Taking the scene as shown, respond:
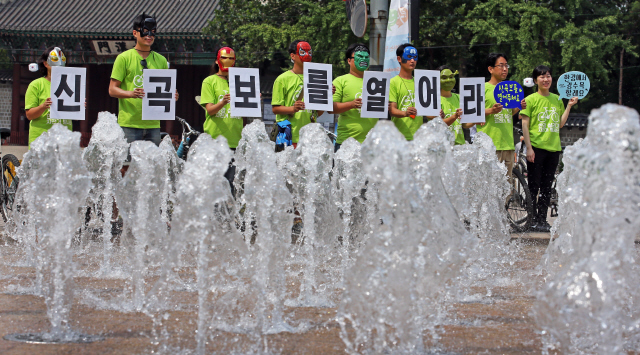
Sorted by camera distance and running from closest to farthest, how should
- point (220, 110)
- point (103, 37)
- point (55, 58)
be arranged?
point (220, 110) → point (55, 58) → point (103, 37)

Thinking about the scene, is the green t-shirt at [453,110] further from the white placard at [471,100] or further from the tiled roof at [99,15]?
the tiled roof at [99,15]

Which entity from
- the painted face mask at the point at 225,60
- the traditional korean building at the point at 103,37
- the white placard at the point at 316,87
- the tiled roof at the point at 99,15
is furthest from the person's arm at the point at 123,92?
the tiled roof at the point at 99,15

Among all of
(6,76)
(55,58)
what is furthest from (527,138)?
(6,76)

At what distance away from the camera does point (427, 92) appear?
5.65 meters

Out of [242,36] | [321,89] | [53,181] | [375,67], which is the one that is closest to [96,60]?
[242,36]

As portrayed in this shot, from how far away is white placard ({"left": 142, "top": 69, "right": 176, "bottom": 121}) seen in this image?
211 inches

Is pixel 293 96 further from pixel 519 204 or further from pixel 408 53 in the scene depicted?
pixel 519 204

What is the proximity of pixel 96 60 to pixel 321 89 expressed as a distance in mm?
18558

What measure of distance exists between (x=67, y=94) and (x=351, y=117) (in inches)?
85.0

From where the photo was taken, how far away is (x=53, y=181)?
10.8 ft

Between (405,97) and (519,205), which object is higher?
(405,97)

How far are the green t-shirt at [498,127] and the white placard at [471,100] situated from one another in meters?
0.47

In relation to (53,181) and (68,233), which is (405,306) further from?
(53,181)

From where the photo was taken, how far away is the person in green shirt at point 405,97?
5641 mm
